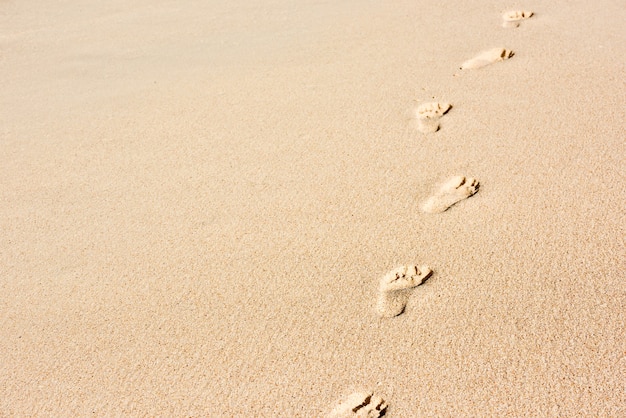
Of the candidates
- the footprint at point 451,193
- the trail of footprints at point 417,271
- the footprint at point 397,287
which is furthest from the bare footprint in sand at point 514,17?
the footprint at point 397,287

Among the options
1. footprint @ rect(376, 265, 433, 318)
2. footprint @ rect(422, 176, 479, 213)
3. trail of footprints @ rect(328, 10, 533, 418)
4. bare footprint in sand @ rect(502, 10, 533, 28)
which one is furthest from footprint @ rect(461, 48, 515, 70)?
footprint @ rect(376, 265, 433, 318)

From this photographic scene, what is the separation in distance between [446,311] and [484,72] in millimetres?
1270

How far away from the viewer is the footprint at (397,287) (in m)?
1.46

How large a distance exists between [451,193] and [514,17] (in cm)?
135

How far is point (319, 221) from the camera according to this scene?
1768 millimetres

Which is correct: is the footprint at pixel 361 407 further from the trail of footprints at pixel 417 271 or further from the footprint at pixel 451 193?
the footprint at pixel 451 193

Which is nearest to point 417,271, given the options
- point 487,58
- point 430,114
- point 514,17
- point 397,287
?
point 397,287

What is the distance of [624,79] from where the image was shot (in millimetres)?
2145

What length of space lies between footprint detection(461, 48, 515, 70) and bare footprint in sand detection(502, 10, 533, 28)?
30cm

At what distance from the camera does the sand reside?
4.36 ft

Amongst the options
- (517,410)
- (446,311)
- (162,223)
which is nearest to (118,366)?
(162,223)

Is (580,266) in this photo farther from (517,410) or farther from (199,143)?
(199,143)

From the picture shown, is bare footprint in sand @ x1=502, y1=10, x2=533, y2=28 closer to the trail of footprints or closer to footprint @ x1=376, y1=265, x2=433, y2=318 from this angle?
the trail of footprints

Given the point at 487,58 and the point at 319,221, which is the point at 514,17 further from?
the point at 319,221
